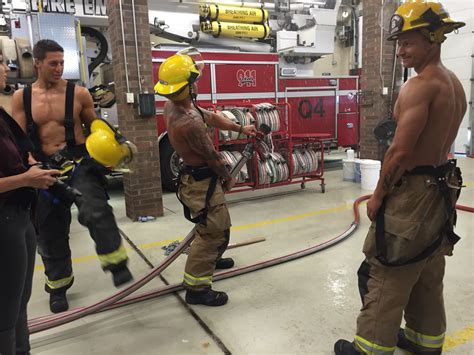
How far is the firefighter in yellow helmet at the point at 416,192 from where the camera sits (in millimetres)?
1874

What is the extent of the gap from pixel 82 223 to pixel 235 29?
733 cm

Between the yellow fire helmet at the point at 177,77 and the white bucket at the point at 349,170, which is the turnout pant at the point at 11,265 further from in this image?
the white bucket at the point at 349,170

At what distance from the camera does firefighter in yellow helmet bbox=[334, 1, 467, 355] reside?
1874 mm

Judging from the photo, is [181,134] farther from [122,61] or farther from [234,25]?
[234,25]

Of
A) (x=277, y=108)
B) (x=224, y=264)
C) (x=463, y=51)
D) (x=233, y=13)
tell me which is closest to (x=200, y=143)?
(x=224, y=264)

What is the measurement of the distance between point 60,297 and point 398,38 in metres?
3.05

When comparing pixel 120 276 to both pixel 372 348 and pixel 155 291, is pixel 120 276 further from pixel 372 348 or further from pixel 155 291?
pixel 372 348

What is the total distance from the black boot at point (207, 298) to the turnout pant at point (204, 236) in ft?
0.15

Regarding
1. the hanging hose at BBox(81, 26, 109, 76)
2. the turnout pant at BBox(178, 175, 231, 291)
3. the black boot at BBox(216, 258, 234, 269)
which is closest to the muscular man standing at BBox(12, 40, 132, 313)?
the turnout pant at BBox(178, 175, 231, 291)

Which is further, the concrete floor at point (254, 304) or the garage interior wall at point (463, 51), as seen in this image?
the garage interior wall at point (463, 51)

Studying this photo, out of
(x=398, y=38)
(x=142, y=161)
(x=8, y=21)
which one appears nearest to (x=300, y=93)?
(x=142, y=161)

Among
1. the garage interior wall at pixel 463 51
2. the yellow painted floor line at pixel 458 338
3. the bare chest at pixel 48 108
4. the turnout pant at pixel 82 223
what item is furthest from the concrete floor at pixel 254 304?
the garage interior wall at pixel 463 51

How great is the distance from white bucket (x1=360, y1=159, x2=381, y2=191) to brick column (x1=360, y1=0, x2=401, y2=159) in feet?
3.23

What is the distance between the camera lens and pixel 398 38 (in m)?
1.99
